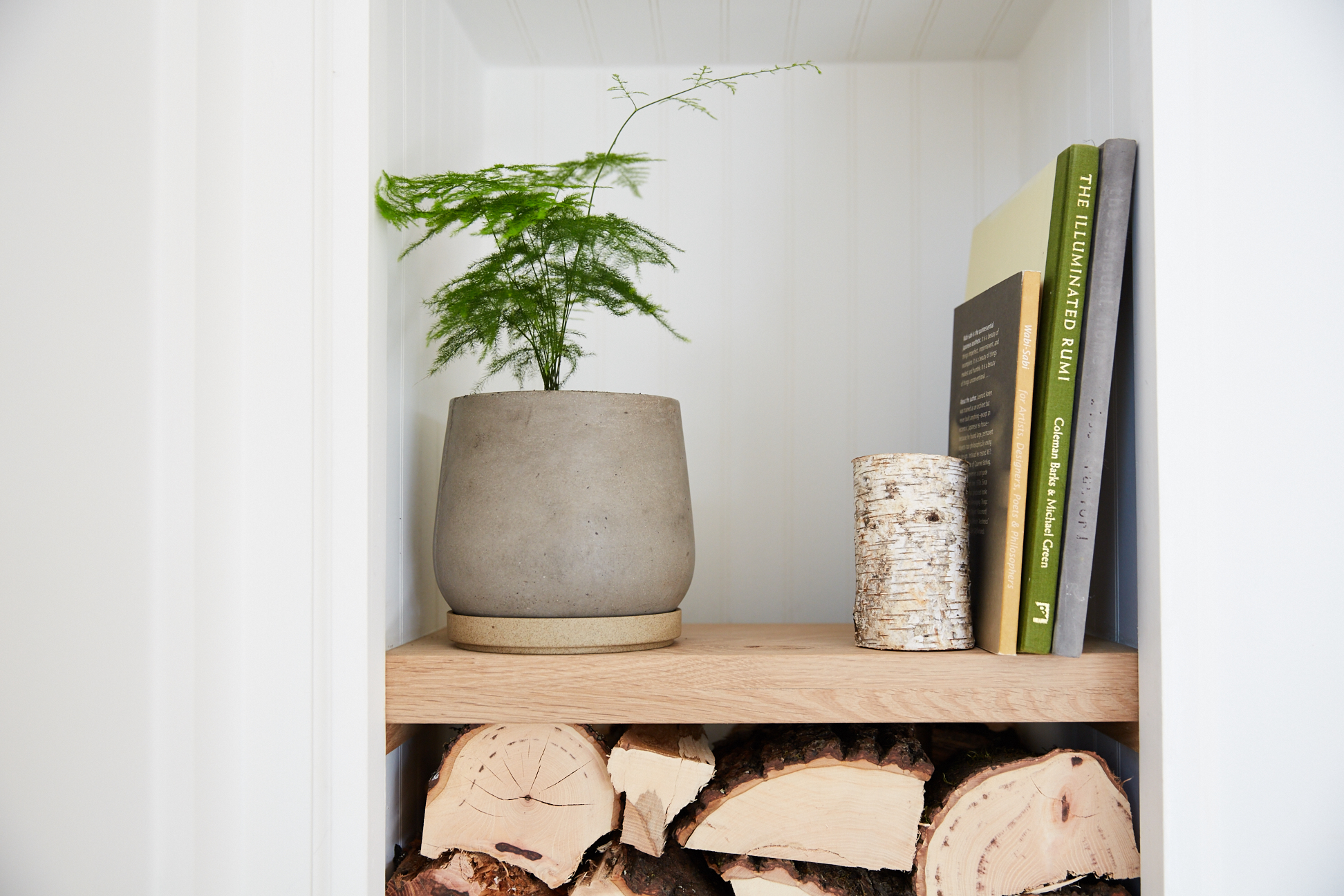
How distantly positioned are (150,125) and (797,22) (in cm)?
87

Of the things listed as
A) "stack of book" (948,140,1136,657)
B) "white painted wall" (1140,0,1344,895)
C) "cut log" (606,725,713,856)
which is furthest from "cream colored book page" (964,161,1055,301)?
"cut log" (606,725,713,856)

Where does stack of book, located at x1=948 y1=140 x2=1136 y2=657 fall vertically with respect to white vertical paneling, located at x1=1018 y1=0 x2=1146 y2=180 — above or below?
below

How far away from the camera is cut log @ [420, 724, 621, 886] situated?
2.89 ft

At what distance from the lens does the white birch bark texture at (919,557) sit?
89cm

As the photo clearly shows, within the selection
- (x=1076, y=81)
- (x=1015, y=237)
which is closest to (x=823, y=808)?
(x=1015, y=237)

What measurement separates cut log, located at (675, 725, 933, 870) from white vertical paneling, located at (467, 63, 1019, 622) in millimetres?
465

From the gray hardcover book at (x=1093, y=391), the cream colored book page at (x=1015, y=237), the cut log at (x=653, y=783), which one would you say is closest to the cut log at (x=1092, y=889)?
the gray hardcover book at (x=1093, y=391)

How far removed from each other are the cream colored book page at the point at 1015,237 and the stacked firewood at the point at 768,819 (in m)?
0.53

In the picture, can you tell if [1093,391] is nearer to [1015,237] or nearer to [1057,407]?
[1057,407]

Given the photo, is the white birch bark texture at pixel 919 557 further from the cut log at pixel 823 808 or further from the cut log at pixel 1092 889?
the cut log at pixel 1092 889

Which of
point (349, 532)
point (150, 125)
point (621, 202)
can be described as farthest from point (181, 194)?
point (621, 202)

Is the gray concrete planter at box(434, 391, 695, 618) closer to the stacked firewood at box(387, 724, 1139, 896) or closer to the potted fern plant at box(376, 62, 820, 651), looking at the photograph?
the potted fern plant at box(376, 62, 820, 651)

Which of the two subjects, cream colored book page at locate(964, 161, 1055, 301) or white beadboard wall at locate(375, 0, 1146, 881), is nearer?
cream colored book page at locate(964, 161, 1055, 301)

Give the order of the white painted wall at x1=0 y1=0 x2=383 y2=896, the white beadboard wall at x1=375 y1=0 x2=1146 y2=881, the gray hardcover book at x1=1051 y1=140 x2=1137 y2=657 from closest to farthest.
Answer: the white painted wall at x1=0 y1=0 x2=383 y2=896, the gray hardcover book at x1=1051 y1=140 x2=1137 y2=657, the white beadboard wall at x1=375 y1=0 x2=1146 y2=881
